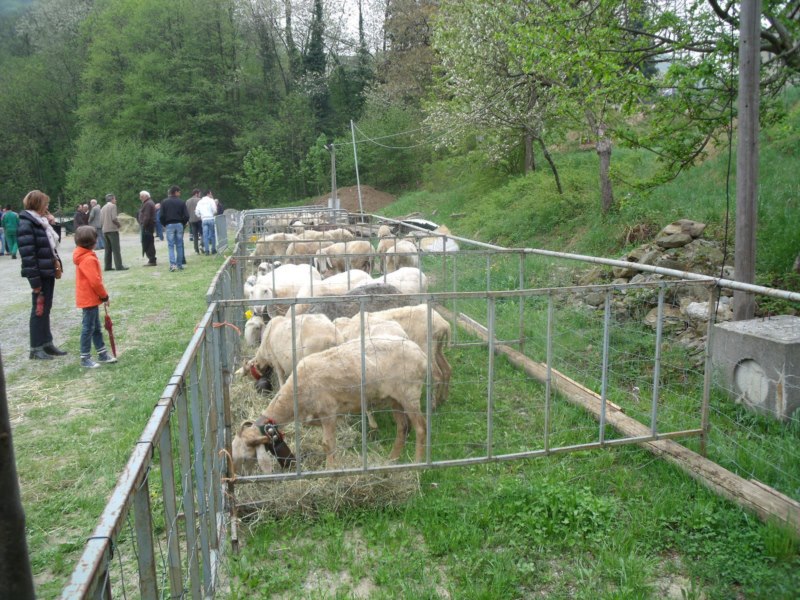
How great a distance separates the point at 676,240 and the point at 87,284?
8.69m

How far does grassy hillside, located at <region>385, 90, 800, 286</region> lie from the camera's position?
9.07 m

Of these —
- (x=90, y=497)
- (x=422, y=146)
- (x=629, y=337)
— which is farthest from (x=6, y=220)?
(x=422, y=146)

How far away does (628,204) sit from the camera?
32.5 feet

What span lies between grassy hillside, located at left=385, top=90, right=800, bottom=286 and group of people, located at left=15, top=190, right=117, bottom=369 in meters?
7.44

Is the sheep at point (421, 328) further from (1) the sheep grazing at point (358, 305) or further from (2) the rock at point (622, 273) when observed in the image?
(2) the rock at point (622, 273)

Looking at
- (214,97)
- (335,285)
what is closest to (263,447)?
(335,285)

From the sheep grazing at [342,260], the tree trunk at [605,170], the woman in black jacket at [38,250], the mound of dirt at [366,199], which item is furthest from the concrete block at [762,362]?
the mound of dirt at [366,199]

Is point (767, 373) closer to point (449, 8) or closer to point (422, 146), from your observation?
point (449, 8)

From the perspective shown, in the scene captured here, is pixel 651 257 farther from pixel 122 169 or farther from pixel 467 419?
pixel 122 169

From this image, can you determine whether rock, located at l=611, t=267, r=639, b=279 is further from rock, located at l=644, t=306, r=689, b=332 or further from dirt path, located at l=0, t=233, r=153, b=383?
dirt path, located at l=0, t=233, r=153, b=383

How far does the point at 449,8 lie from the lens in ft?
66.6

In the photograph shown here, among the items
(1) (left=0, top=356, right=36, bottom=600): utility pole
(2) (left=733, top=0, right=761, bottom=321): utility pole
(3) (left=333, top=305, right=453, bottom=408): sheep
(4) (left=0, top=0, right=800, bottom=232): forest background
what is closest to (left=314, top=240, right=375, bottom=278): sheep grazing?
(3) (left=333, top=305, right=453, bottom=408): sheep

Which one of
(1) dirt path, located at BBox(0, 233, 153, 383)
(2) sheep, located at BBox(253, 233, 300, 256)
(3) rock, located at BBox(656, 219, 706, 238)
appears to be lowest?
(1) dirt path, located at BBox(0, 233, 153, 383)

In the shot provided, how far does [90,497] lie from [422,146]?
41.7 m
